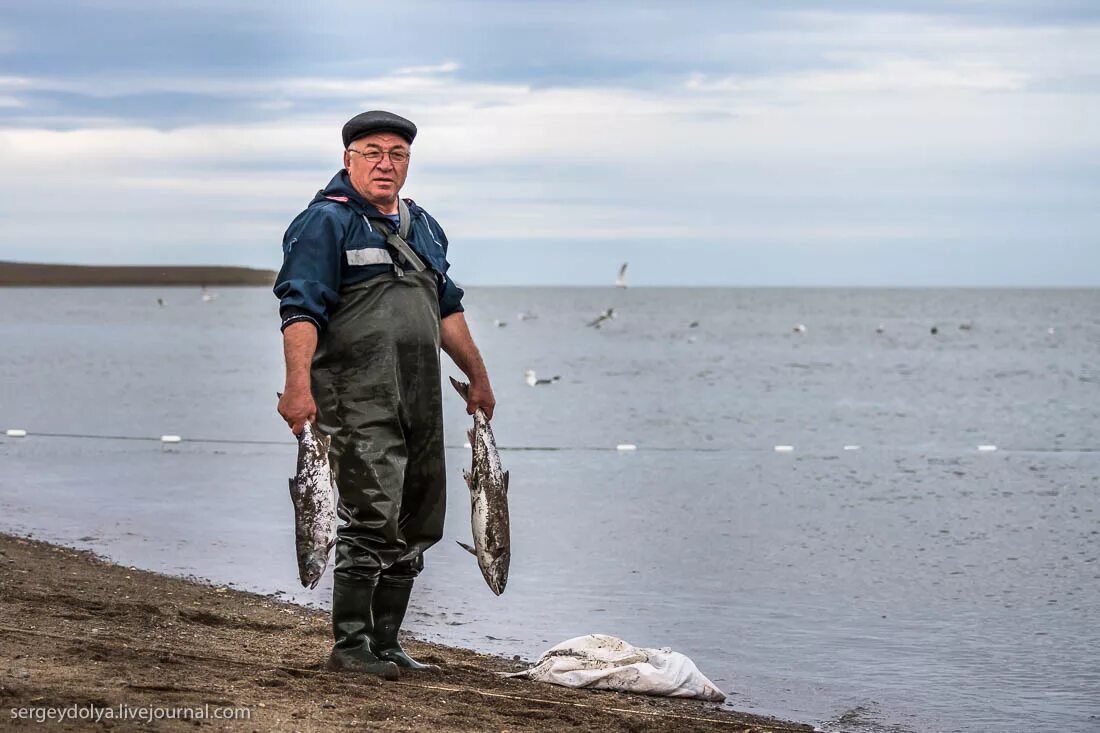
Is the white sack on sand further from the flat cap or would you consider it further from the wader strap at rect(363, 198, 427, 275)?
the flat cap

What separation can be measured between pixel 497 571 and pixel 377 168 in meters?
1.82

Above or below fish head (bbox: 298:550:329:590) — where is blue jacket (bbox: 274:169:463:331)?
above

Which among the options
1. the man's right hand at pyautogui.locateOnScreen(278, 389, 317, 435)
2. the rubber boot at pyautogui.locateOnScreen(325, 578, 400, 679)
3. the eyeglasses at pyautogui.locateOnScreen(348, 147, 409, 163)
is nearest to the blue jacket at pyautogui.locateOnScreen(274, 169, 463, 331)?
the eyeglasses at pyautogui.locateOnScreen(348, 147, 409, 163)

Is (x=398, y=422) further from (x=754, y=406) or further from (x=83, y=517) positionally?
(x=754, y=406)

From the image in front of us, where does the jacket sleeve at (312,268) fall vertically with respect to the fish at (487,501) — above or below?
above

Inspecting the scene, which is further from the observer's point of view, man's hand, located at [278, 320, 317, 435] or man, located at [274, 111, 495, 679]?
man, located at [274, 111, 495, 679]

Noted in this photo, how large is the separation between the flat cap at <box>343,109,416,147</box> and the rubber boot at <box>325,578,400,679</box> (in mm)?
1800

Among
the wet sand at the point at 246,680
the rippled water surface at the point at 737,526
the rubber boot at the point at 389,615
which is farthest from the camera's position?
the rippled water surface at the point at 737,526

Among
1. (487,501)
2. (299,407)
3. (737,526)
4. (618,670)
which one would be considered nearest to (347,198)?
(299,407)

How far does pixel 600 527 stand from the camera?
13.0 meters

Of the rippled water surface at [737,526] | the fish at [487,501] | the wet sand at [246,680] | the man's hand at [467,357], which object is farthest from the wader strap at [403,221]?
the rippled water surface at [737,526]

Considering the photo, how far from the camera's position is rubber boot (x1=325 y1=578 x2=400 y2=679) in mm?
5832

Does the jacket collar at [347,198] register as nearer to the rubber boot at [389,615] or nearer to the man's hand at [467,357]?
the man's hand at [467,357]

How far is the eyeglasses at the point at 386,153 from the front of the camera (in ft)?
19.0
